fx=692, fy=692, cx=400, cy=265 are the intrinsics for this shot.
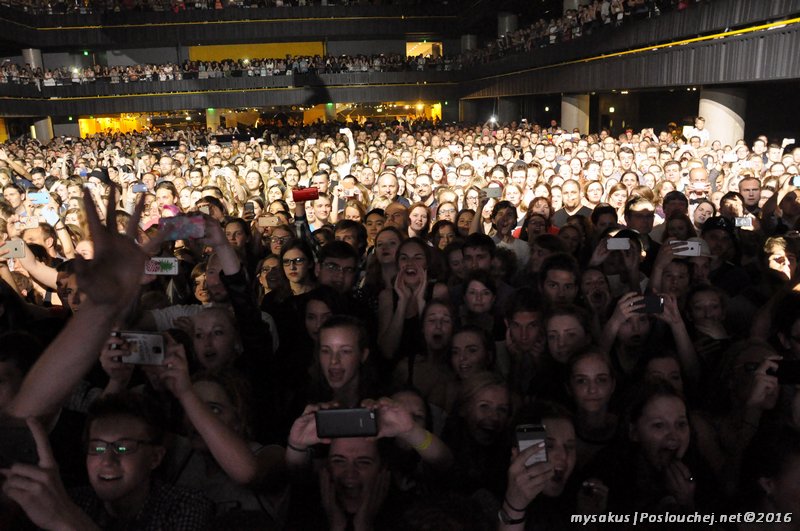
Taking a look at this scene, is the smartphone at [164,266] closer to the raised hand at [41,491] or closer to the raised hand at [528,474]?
the raised hand at [41,491]

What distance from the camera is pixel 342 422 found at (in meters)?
2.11

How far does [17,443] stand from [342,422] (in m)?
0.90

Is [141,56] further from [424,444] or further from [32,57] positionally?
[424,444]

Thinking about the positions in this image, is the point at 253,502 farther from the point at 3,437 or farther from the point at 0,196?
the point at 0,196

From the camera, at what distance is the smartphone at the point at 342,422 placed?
2.09 m

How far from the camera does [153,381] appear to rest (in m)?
3.09

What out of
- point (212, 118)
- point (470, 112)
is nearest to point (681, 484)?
point (470, 112)

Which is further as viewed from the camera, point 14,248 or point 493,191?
point 493,191

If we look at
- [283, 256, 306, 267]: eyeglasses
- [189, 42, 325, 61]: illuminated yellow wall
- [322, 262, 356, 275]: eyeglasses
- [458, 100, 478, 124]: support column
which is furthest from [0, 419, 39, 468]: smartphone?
[189, 42, 325, 61]: illuminated yellow wall

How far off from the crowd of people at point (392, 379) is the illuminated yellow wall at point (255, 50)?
37612mm

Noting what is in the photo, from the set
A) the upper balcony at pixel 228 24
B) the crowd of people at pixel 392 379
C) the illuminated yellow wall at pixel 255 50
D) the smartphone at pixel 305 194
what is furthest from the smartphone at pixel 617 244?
the illuminated yellow wall at pixel 255 50

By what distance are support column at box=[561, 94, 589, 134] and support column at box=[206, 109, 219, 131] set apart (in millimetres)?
20762

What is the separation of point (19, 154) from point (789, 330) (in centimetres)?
2130

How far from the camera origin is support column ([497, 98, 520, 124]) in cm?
3297
